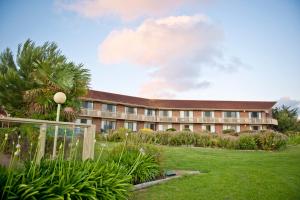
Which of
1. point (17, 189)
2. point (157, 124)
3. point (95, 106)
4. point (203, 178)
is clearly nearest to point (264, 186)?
point (203, 178)

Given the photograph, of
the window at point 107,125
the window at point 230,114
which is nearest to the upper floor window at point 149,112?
the window at point 107,125

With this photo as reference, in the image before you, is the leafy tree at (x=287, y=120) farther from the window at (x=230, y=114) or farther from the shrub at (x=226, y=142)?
the shrub at (x=226, y=142)

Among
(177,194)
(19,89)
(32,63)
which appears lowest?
(177,194)

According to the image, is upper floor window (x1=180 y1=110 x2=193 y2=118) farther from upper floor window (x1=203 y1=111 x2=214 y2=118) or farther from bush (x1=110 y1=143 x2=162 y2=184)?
bush (x1=110 y1=143 x2=162 y2=184)

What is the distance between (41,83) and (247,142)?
15.4m

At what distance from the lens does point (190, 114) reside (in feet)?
149

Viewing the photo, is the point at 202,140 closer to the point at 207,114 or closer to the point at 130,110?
the point at 130,110

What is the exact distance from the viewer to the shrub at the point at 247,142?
1928cm

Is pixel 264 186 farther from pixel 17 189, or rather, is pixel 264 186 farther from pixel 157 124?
pixel 157 124

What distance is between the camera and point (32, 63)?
1408cm

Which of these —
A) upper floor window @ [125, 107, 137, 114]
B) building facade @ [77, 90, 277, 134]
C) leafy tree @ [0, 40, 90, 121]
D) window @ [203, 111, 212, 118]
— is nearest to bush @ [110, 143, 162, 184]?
leafy tree @ [0, 40, 90, 121]

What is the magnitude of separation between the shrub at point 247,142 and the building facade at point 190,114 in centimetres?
2365

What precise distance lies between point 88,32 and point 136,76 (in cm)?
595

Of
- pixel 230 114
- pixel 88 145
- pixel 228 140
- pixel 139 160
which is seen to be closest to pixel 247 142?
pixel 228 140
